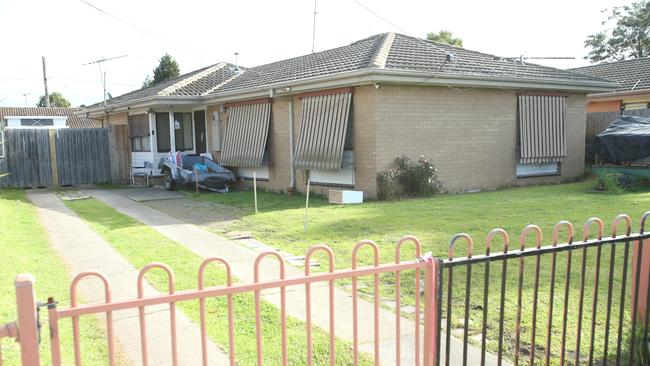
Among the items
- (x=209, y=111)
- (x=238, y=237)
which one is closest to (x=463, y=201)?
(x=238, y=237)

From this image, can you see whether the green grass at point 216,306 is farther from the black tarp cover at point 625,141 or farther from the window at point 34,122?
the window at point 34,122

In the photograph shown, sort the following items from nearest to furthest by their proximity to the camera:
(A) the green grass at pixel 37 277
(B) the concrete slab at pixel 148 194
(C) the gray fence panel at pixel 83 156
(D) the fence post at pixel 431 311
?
Result: (D) the fence post at pixel 431 311, (A) the green grass at pixel 37 277, (B) the concrete slab at pixel 148 194, (C) the gray fence panel at pixel 83 156

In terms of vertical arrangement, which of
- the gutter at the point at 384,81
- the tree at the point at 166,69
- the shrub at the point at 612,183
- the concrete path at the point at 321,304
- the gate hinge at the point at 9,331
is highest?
the tree at the point at 166,69

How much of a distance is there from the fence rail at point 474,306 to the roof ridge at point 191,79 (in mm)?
14494

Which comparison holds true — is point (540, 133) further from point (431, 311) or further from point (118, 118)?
point (118, 118)

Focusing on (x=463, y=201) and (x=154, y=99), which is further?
(x=154, y=99)

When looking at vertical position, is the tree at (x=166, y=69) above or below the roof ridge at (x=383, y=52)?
above

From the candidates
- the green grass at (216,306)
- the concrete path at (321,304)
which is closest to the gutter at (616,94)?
the concrete path at (321,304)

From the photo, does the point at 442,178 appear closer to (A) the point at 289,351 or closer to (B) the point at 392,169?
(B) the point at 392,169

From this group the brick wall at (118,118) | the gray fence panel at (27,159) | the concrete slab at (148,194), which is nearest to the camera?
the concrete slab at (148,194)

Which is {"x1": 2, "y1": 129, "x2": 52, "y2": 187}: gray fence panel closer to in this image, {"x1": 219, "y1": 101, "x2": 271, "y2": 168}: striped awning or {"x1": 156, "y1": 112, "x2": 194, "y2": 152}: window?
{"x1": 156, "y1": 112, "x2": 194, "y2": 152}: window

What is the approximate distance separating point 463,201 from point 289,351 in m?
8.60

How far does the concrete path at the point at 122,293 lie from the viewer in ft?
13.4

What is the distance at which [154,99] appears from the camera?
17.2m
